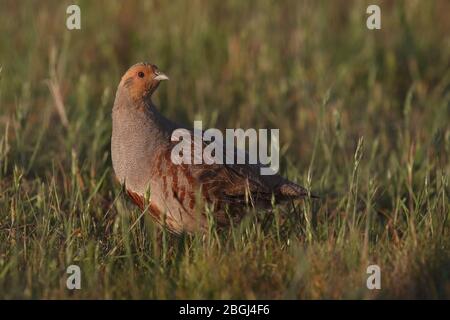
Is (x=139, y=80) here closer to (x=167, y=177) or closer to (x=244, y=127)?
(x=167, y=177)

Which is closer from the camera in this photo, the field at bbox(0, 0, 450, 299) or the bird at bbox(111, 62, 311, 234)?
the field at bbox(0, 0, 450, 299)

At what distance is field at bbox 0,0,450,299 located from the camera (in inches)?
151

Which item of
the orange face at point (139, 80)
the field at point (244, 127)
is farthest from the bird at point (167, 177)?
the field at point (244, 127)

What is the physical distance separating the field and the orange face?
0.52 meters

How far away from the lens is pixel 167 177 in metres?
4.59

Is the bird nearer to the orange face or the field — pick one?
the orange face

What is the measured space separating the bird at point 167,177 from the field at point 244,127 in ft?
0.38

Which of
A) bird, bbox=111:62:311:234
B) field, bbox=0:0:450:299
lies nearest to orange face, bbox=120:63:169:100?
bird, bbox=111:62:311:234

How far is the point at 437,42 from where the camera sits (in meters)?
7.97

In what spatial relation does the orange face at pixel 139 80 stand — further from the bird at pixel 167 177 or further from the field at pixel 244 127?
the field at pixel 244 127

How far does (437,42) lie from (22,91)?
3.60m

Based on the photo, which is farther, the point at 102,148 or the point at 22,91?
the point at 22,91
